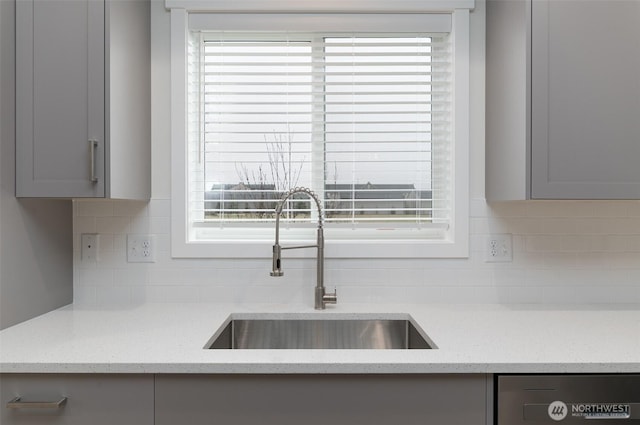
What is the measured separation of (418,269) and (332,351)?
780mm

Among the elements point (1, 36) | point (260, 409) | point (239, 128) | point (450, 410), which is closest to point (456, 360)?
point (450, 410)

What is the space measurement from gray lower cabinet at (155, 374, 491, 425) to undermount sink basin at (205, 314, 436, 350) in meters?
0.52

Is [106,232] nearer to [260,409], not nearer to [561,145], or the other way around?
[260,409]

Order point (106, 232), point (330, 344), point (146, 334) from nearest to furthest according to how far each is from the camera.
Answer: point (146, 334) < point (330, 344) < point (106, 232)

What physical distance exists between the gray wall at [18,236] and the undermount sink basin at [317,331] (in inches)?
27.9

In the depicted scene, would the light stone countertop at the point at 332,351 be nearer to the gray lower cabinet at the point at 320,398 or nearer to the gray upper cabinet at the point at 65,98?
the gray lower cabinet at the point at 320,398

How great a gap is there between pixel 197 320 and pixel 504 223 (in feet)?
4.27

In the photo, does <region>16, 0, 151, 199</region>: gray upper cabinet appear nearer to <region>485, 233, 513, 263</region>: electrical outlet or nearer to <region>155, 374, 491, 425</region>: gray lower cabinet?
<region>155, 374, 491, 425</region>: gray lower cabinet

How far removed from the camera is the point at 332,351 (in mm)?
1327

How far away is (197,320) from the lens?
1.68m

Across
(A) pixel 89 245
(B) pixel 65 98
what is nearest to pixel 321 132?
(B) pixel 65 98

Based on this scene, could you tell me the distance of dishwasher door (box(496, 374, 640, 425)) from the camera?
49.3 inches

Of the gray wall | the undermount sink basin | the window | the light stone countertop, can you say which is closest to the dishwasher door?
the light stone countertop

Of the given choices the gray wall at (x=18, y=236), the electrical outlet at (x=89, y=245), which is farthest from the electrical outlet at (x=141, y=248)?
the gray wall at (x=18, y=236)
